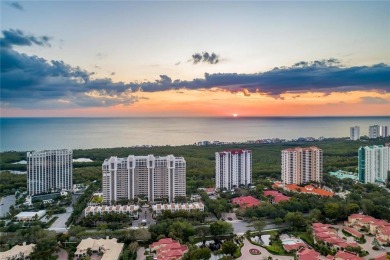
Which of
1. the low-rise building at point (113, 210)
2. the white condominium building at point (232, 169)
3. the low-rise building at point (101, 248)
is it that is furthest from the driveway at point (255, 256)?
the white condominium building at point (232, 169)

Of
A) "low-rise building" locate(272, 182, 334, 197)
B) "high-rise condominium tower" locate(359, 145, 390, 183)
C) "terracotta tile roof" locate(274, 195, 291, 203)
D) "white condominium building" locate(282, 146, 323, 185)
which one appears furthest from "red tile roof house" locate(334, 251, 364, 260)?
"high-rise condominium tower" locate(359, 145, 390, 183)

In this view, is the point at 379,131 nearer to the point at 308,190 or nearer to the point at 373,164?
the point at 373,164

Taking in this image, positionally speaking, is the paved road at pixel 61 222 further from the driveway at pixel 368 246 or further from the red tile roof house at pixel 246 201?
the driveway at pixel 368 246

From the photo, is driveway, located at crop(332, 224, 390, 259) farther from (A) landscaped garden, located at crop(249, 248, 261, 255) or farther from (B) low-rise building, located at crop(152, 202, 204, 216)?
(B) low-rise building, located at crop(152, 202, 204, 216)

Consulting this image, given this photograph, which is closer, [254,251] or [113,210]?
[254,251]

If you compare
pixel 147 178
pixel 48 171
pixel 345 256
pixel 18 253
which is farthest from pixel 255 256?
pixel 48 171

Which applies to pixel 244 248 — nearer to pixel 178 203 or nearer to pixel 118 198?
pixel 178 203
